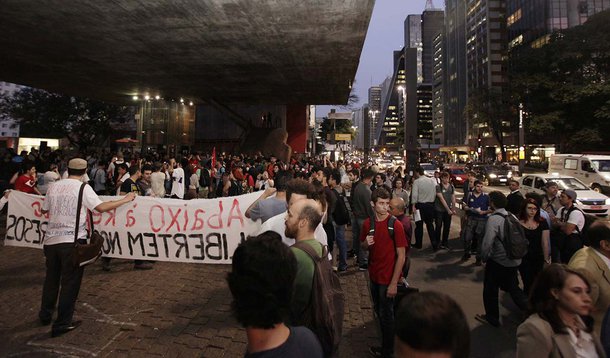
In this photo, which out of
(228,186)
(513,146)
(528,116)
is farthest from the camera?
(513,146)

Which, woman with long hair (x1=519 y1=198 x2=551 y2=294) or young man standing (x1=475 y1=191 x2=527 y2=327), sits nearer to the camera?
young man standing (x1=475 y1=191 x2=527 y2=327)

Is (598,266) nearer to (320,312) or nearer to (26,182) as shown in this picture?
(320,312)

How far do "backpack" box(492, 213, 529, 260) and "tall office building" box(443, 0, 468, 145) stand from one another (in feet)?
344

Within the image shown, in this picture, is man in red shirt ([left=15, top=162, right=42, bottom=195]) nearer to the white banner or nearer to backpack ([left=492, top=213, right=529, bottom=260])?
the white banner

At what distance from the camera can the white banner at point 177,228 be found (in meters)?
5.74

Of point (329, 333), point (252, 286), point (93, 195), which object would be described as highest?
point (93, 195)

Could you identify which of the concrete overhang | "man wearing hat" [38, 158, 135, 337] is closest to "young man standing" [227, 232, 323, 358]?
"man wearing hat" [38, 158, 135, 337]

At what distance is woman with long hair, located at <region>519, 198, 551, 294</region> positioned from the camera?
4891 millimetres

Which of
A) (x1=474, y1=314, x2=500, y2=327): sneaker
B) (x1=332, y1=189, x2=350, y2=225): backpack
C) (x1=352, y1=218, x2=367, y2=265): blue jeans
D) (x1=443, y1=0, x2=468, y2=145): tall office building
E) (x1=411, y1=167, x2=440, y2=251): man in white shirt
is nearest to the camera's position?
(x1=474, y1=314, x2=500, y2=327): sneaker

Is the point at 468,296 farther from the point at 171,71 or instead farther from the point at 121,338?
the point at 171,71

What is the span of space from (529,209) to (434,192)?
367cm

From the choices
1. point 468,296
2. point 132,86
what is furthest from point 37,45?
point 468,296

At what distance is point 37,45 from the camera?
17.5m

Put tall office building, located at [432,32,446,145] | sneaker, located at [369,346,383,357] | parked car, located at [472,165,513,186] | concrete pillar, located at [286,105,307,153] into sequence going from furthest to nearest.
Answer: tall office building, located at [432,32,446,145], concrete pillar, located at [286,105,307,153], parked car, located at [472,165,513,186], sneaker, located at [369,346,383,357]
